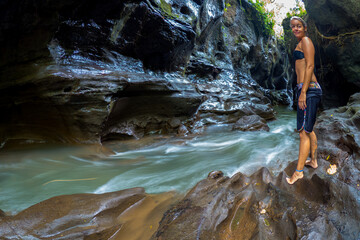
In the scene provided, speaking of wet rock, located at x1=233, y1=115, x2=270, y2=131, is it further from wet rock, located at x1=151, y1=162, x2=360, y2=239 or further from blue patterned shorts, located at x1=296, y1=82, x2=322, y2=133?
wet rock, located at x1=151, y1=162, x2=360, y2=239

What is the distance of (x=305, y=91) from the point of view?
2385mm

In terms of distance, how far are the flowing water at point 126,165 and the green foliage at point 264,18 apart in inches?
612

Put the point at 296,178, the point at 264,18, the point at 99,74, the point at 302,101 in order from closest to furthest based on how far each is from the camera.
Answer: the point at 296,178, the point at 302,101, the point at 99,74, the point at 264,18

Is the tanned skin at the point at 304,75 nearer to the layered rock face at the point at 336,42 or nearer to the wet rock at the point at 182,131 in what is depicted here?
the wet rock at the point at 182,131

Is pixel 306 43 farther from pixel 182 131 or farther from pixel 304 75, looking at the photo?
pixel 182 131

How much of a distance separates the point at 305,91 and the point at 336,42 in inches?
354

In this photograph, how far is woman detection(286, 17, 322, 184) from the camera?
2.33 metres

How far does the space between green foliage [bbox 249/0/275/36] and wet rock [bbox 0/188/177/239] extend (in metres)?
19.6

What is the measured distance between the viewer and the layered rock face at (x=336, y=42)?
302 inches

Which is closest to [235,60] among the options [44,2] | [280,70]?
[280,70]

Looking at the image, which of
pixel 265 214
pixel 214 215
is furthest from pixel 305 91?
pixel 214 215

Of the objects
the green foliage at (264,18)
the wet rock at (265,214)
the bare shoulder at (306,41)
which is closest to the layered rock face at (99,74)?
the wet rock at (265,214)

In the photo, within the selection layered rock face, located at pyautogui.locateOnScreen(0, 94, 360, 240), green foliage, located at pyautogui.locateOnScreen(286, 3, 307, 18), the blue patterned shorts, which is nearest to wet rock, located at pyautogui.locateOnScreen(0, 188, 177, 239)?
layered rock face, located at pyautogui.locateOnScreen(0, 94, 360, 240)

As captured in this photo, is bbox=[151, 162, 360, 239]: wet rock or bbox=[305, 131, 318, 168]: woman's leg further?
bbox=[305, 131, 318, 168]: woman's leg
